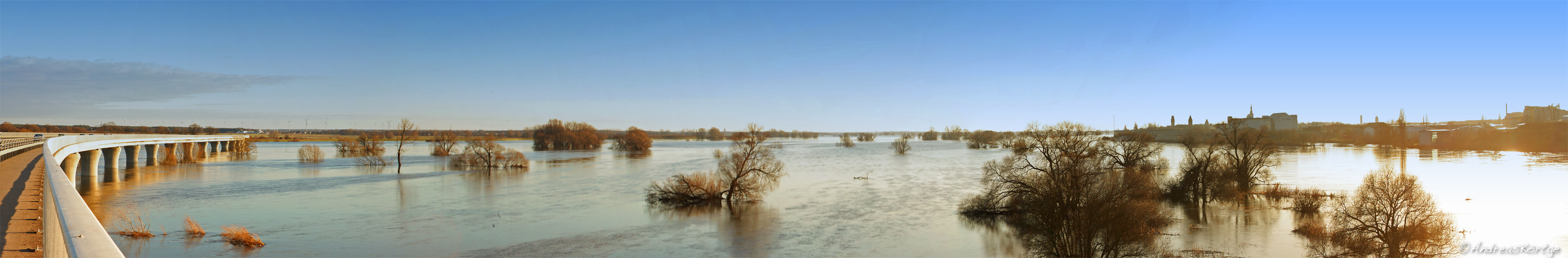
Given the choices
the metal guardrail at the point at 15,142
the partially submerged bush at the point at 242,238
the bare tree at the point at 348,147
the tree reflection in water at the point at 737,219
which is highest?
the metal guardrail at the point at 15,142

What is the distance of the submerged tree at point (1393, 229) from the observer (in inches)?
658

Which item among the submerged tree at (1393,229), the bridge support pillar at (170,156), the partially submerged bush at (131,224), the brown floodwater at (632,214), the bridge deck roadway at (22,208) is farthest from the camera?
the bridge support pillar at (170,156)

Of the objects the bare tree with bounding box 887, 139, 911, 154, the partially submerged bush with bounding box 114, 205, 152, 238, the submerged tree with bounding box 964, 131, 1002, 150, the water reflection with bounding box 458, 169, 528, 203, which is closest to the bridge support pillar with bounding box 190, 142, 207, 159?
the water reflection with bounding box 458, 169, 528, 203

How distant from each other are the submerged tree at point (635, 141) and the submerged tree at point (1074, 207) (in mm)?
58673

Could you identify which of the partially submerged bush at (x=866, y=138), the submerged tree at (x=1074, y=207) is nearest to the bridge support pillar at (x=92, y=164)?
the submerged tree at (x=1074, y=207)

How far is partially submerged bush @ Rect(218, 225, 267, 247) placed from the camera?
1764 cm

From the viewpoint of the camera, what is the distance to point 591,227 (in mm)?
21406

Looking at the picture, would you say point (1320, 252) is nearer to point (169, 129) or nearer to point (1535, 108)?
point (1535, 108)

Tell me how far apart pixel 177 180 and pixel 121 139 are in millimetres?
11246

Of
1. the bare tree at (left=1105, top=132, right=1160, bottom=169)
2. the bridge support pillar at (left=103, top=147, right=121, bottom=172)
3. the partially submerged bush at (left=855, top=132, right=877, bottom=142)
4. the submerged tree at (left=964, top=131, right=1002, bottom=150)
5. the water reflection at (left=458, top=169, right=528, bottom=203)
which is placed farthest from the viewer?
the partially submerged bush at (left=855, top=132, right=877, bottom=142)

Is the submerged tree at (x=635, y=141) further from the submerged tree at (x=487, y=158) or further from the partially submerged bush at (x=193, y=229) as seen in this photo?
the partially submerged bush at (x=193, y=229)

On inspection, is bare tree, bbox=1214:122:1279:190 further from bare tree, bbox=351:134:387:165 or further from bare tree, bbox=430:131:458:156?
bare tree, bbox=430:131:458:156

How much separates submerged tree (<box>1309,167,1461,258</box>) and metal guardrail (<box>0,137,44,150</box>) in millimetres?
45005

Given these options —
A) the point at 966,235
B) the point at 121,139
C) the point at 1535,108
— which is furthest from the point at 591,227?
the point at 1535,108
